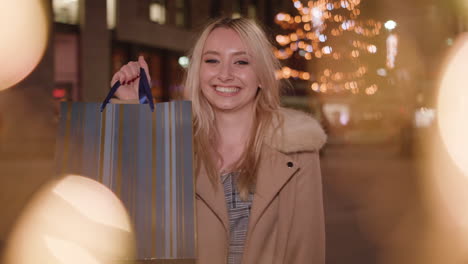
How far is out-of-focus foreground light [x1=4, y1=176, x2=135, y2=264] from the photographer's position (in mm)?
1591

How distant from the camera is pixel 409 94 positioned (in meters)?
24.8

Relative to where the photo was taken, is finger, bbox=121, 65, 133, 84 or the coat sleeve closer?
finger, bbox=121, 65, 133, 84

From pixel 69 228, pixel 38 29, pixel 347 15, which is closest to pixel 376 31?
pixel 347 15

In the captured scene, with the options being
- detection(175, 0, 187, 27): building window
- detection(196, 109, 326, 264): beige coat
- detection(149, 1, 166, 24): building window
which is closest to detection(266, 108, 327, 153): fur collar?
detection(196, 109, 326, 264): beige coat

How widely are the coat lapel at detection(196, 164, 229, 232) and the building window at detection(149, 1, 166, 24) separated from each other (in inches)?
974

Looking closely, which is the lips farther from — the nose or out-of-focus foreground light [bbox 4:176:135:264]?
out-of-focus foreground light [bbox 4:176:135:264]

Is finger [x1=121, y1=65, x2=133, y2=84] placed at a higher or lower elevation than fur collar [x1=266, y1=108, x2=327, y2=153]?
higher

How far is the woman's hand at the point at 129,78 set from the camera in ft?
6.86

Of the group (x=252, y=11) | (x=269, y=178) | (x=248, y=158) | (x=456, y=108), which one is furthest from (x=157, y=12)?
(x=269, y=178)

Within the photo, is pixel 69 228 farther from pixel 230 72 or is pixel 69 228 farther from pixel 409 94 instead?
pixel 409 94

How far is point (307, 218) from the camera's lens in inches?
93.3

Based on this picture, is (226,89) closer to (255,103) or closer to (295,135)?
(255,103)

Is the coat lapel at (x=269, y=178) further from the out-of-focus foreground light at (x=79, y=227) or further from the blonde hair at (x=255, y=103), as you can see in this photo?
the out-of-focus foreground light at (x=79, y=227)

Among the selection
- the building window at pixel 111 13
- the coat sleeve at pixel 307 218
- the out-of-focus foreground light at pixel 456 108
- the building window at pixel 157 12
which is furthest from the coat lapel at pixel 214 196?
the building window at pixel 157 12
